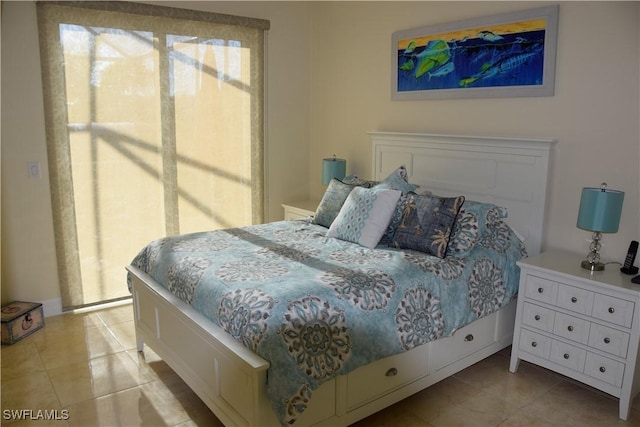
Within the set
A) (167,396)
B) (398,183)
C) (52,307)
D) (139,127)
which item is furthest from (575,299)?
(52,307)

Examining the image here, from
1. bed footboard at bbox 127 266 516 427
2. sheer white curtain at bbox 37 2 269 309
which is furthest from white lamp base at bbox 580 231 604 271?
sheer white curtain at bbox 37 2 269 309

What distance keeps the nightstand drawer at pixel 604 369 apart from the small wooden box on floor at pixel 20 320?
343cm

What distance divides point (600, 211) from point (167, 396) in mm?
2467

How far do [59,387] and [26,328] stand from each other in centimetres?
84

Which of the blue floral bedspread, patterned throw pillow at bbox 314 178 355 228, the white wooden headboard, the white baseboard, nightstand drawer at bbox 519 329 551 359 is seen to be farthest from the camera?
the white baseboard

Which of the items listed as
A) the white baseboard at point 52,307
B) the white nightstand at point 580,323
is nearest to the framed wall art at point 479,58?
the white nightstand at point 580,323

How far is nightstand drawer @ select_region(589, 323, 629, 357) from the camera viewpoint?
2520 millimetres

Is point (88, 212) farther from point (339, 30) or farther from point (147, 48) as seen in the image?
point (339, 30)

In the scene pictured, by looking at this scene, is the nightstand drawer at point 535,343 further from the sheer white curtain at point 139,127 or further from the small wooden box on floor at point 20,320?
the small wooden box on floor at point 20,320

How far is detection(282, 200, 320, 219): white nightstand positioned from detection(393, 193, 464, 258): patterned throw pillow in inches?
53.1

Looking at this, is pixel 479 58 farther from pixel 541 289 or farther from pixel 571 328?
pixel 571 328

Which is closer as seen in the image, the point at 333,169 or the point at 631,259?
the point at 631,259

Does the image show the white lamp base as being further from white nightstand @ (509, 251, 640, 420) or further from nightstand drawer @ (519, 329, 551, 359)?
nightstand drawer @ (519, 329, 551, 359)

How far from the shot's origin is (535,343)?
9.48 feet
